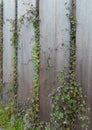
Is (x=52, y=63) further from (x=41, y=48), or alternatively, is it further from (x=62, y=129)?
(x=62, y=129)

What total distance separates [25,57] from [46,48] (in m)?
0.46

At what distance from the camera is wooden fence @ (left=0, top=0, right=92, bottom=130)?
12.9ft

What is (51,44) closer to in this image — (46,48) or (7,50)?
(46,48)

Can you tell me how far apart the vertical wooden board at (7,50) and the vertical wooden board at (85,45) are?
1.33 meters

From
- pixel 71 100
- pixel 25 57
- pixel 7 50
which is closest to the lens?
pixel 71 100

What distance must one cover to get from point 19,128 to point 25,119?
19 centimetres

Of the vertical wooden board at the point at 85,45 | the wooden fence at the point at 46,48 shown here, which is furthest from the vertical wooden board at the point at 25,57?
the vertical wooden board at the point at 85,45

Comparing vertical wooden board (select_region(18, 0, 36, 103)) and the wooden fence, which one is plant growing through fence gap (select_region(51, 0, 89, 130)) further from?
vertical wooden board (select_region(18, 0, 36, 103))

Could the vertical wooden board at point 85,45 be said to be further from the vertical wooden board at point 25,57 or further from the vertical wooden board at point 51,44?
the vertical wooden board at point 25,57

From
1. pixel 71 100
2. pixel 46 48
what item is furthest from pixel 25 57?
pixel 71 100

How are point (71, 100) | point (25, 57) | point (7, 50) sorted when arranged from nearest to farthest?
point (71, 100) → point (25, 57) → point (7, 50)

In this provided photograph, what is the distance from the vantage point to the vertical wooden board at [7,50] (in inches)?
201

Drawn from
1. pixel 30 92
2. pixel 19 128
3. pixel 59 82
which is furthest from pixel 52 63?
pixel 19 128

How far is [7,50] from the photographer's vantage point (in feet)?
17.1
